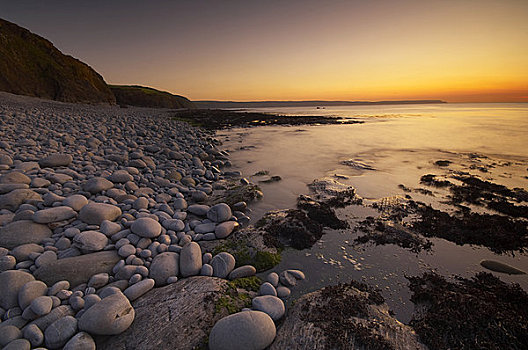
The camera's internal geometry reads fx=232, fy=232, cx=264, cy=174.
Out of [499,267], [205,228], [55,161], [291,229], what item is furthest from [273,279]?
[55,161]

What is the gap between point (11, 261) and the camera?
2936 mm

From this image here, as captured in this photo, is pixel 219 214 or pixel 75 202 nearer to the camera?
pixel 75 202

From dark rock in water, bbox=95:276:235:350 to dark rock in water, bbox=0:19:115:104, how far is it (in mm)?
36194

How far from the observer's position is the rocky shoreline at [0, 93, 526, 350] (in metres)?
2.28

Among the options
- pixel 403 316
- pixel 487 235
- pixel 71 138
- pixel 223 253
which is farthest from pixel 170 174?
pixel 487 235

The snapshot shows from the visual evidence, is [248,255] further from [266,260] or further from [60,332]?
[60,332]

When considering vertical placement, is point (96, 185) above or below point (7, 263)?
above

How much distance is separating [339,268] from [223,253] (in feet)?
6.11

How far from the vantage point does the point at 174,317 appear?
253 cm

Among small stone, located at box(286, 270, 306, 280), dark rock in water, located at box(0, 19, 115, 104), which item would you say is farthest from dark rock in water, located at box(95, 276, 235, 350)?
dark rock in water, located at box(0, 19, 115, 104)

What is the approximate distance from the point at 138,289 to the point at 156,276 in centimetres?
31

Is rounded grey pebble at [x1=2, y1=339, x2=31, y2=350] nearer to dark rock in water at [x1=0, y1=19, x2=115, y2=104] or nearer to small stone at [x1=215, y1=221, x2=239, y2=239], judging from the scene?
small stone at [x1=215, y1=221, x2=239, y2=239]

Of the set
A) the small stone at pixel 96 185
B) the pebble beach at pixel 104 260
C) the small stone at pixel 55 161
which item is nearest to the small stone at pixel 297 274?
the pebble beach at pixel 104 260

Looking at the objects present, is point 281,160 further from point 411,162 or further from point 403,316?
point 403,316
